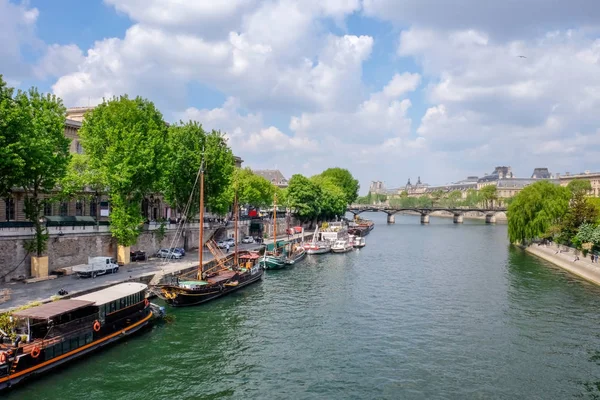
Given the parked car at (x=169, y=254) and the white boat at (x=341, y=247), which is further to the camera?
the white boat at (x=341, y=247)

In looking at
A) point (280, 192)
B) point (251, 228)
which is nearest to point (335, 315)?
point (251, 228)

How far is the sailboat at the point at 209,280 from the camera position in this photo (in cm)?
→ 3966

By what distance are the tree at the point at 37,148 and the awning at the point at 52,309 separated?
12524 mm

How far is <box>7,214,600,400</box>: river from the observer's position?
25000mm

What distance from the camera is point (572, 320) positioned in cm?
3825

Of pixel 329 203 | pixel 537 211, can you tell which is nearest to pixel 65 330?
pixel 537 211

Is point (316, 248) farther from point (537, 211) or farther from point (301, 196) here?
point (537, 211)

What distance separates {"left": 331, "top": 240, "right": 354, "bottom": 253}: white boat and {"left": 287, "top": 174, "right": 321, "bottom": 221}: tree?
22733 millimetres

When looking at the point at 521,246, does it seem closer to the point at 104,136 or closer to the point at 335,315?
the point at 335,315

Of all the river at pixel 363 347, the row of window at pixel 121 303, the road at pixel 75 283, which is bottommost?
the river at pixel 363 347

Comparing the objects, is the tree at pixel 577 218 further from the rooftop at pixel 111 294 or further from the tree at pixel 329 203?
the rooftop at pixel 111 294

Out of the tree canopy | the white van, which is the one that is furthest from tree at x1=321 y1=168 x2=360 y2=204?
the tree canopy

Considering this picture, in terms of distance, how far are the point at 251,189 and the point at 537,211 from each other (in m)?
49.2

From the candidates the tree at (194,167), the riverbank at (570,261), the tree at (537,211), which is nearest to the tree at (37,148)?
the tree at (194,167)
